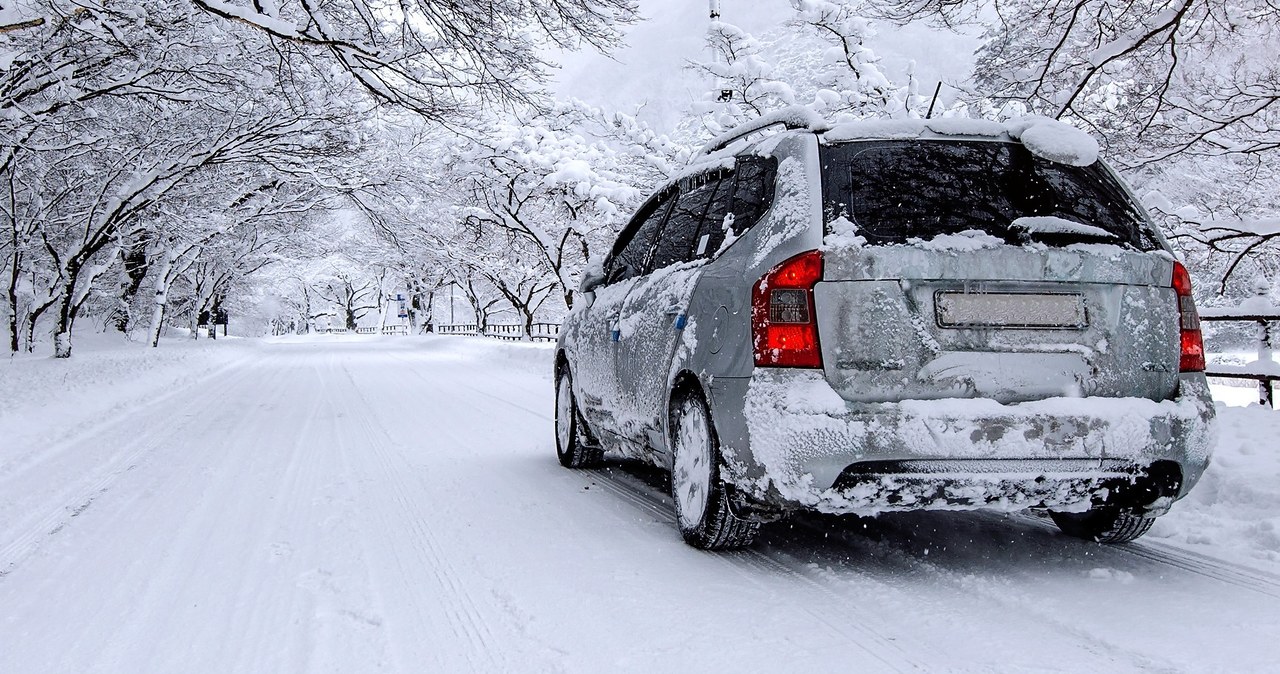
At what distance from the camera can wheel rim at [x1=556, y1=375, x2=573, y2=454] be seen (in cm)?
639

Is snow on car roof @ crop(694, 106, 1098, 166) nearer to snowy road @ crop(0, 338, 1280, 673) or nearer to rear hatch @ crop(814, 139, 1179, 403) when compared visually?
rear hatch @ crop(814, 139, 1179, 403)

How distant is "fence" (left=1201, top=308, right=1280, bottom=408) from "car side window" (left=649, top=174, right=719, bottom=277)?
6.14 m

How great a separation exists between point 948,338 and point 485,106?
9.51 metres

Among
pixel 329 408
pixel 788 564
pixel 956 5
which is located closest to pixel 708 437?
pixel 788 564

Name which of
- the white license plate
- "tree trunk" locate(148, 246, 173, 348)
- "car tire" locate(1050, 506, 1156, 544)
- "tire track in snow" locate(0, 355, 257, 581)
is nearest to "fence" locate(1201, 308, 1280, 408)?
"car tire" locate(1050, 506, 1156, 544)

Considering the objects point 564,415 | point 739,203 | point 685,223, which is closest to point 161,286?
point 564,415

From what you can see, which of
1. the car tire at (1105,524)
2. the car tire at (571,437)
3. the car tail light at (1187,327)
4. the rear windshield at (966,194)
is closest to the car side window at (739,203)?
the rear windshield at (966,194)

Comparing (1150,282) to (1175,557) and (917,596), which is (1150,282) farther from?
(917,596)

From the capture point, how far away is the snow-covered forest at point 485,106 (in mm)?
9156

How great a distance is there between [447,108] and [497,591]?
8131mm

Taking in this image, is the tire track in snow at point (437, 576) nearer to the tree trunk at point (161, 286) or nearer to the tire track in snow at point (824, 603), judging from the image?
the tire track in snow at point (824, 603)

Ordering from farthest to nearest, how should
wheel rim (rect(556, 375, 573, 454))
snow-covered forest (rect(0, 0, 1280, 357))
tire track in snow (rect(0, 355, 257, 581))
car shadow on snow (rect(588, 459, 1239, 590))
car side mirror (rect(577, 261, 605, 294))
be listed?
snow-covered forest (rect(0, 0, 1280, 357))
wheel rim (rect(556, 375, 573, 454))
car side mirror (rect(577, 261, 605, 294))
tire track in snow (rect(0, 355, 257, 581))
car shadow on snow (rect(588, 459, 1239, 590))

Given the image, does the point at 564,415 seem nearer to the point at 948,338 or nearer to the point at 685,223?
the point at 685,223

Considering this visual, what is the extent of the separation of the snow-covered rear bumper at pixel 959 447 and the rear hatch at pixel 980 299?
76mm
